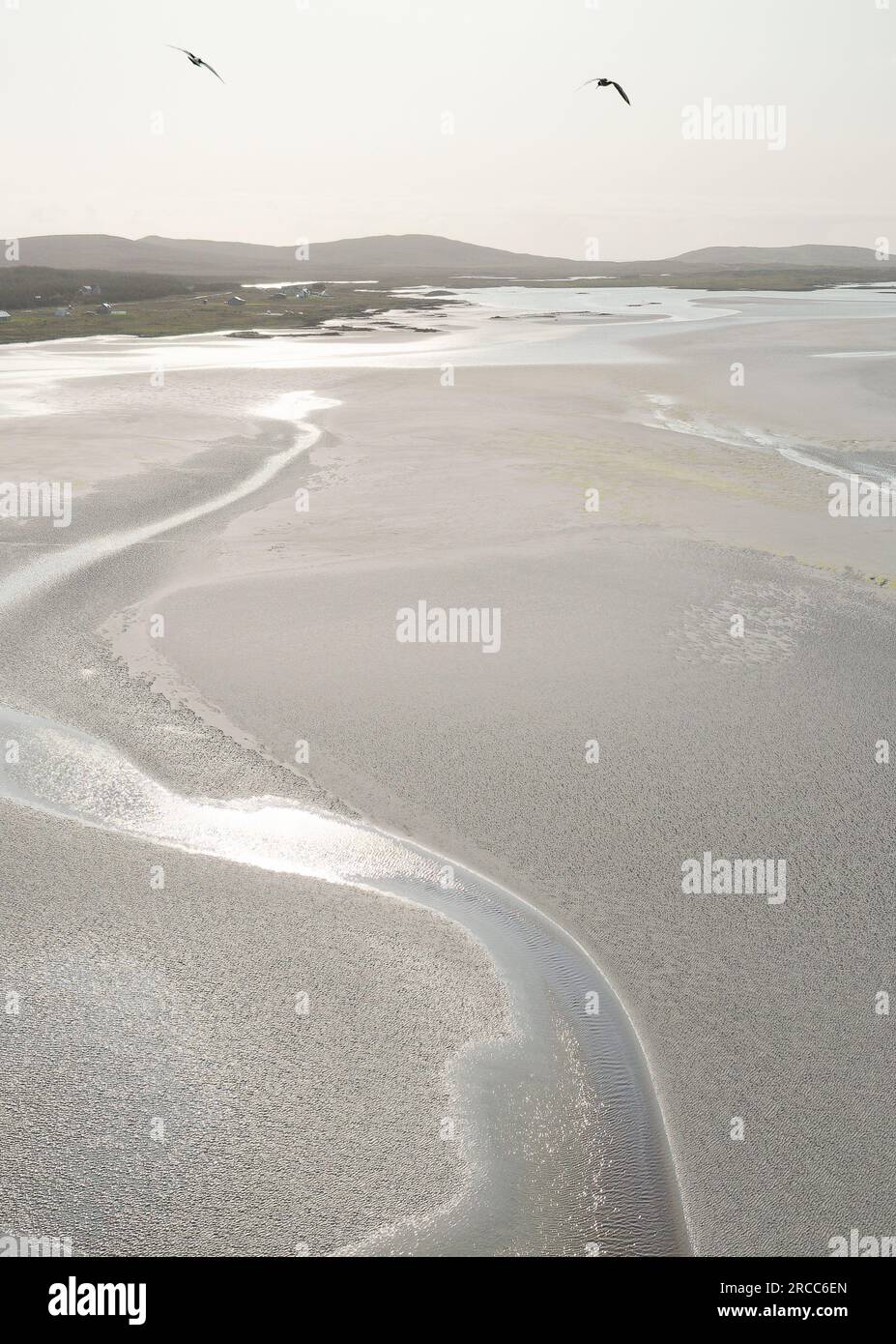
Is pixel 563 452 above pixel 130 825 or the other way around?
above

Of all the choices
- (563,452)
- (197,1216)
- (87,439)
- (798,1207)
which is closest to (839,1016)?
(798,1207)

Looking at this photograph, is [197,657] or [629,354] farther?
[629,354]

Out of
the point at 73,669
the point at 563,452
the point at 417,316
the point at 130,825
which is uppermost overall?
the point at 417,316

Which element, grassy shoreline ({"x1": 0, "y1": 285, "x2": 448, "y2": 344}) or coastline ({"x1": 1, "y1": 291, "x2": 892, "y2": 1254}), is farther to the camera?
grassy shoreline ({"x1": 0, "y1": 285, "x2": 448, "y2": 344})

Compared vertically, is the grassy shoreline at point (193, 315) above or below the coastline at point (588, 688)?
Answer: above

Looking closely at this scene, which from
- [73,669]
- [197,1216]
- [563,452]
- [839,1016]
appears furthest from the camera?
[563,452]

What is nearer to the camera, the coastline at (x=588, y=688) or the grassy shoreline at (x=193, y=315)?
the coastline at (x=588, y=688)

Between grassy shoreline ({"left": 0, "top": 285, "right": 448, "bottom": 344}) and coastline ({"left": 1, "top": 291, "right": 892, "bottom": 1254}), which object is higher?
grassy shoreline ({"left": 0, "top": 285, "right": 448, "bottom": 344})

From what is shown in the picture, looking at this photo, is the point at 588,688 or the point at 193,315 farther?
the point at 193,315

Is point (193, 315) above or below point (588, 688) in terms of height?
above

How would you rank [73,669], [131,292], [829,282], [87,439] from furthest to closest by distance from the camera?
[829,282]
[131,292]
[87,439]
[73,669]

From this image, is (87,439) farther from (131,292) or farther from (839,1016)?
(131,292)
